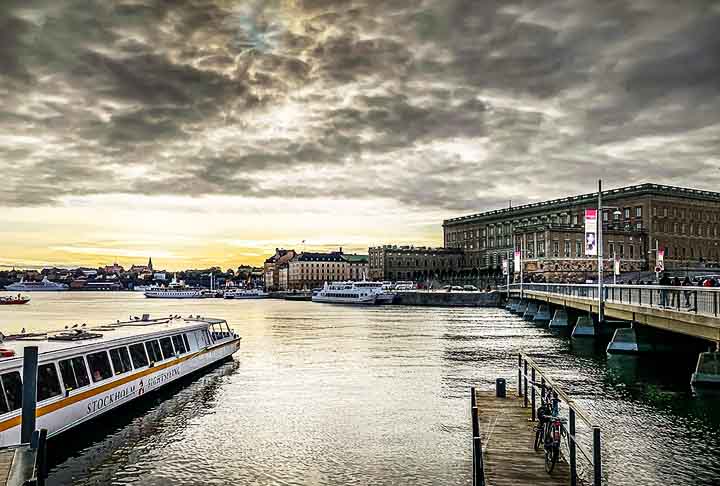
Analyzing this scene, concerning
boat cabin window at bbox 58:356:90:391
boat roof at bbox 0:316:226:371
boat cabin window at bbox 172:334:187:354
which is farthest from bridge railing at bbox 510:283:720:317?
boat cabin window at bbox 172:334:187:354

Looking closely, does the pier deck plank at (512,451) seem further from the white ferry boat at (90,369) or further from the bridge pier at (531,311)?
the bridge pier at (531,311)

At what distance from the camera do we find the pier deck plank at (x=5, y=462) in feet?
49.1

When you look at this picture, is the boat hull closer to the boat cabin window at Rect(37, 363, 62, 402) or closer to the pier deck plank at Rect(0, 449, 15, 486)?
the boat cabin window at Rect(37, 363, 62, 402)

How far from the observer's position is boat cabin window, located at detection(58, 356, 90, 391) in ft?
90.4

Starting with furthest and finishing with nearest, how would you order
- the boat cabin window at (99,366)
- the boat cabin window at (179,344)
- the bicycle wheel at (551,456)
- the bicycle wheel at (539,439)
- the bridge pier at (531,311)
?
1. the bridge pier at (531,311)
2. the boat cabin window at (179,344)
3. the boat cabin window at (99,366)
4. the bicycle wheel at (539,439)
5. the bicycle wheel at (551,456)

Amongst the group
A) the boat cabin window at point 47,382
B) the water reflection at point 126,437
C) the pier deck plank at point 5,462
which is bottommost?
the water reflection at point 126,437

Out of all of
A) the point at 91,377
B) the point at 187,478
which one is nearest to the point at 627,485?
the point at 187,478

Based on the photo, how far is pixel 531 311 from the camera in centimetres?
11425

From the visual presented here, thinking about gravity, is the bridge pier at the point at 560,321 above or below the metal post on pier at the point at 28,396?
below

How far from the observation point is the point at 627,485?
21734mm

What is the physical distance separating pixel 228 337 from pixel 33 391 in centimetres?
3242

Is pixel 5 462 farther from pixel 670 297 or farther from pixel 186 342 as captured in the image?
pixel 670 297

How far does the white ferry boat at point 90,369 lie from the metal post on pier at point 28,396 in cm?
34

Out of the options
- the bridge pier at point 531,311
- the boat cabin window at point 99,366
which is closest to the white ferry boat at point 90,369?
the boat cabin window at point 99,366
